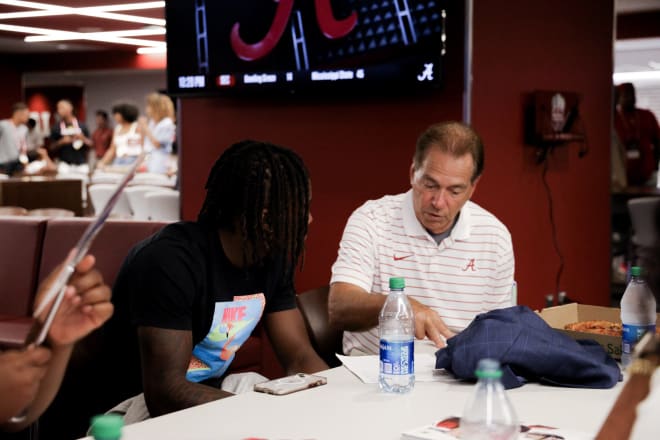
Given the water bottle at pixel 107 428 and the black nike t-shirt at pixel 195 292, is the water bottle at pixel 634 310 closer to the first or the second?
the black nike t-shirt at pixel 195 292

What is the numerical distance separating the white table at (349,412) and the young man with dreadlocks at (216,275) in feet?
1.05

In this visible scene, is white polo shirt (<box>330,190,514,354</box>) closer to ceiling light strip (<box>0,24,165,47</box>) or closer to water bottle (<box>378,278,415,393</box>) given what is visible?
water bottle (<box>378,278,415,393</box>)

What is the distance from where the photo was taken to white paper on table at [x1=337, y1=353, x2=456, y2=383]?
215 cm

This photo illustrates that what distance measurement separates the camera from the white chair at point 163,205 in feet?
20.4

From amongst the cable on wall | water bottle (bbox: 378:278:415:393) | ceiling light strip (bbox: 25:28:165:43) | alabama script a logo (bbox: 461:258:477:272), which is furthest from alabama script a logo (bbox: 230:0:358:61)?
ceiling light strip (bbox: 25:28:165:43)

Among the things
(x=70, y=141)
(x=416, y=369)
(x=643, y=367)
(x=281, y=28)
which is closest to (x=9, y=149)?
(x=70, y=141)

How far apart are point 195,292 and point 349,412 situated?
66cm

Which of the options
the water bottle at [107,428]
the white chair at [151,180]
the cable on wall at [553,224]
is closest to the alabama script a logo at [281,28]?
the cable on wall at [553,224]

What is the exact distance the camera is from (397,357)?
1967 millimetres

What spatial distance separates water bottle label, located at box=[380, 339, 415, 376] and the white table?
0.06 meters

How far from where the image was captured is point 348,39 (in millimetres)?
4195

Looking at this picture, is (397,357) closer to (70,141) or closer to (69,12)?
(69,12)

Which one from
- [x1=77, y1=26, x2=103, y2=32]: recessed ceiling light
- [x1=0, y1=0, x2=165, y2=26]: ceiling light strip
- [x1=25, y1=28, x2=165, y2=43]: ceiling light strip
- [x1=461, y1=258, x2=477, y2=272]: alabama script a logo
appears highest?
[x1=25, y1=28, x2=165, y2=43]: ceiling light strip

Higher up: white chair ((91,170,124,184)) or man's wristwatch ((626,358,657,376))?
white chair ((91,170,124,184))
